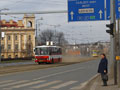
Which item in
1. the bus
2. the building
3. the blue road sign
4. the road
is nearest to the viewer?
the road

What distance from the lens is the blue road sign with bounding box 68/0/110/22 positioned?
2448 centimetres

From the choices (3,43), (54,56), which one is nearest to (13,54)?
(3,43)

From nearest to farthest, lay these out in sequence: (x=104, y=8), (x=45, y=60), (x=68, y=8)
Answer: (x=104, y=8) < (x=68, y=8) < (x=45, y=60)

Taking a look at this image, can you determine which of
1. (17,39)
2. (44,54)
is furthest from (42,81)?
(17,39)

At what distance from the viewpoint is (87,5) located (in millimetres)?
25000

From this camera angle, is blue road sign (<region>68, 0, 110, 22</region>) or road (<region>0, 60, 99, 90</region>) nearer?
road (<region>0, 60, 99, 90</region>)

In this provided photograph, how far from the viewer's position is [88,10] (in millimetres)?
25188

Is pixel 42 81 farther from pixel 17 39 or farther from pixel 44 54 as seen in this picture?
pixel 17 39

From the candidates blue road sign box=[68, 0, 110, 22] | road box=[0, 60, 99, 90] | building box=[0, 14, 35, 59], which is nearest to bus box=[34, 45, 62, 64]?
blue road sign box=[68, 0, 110, 22]

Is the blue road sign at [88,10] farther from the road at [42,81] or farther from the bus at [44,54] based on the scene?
the bus at [44,54]

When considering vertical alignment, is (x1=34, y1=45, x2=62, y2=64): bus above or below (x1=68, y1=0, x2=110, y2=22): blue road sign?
below

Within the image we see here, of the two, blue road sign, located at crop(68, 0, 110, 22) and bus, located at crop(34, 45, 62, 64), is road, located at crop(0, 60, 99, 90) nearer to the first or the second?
blue road sign, located at crop(68, 0, 110, 22)

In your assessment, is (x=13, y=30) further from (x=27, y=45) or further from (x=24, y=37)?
(x=27, y=45)

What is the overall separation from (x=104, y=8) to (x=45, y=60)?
21.5m
